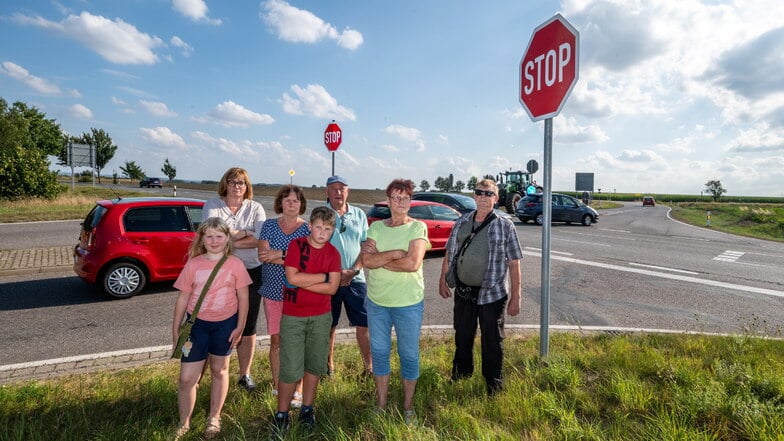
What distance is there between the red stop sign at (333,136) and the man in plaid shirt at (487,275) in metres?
5.71

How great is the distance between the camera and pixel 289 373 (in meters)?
2.59

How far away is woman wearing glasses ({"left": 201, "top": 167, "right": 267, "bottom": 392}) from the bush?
21.8 meters

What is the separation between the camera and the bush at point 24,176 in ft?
59.9

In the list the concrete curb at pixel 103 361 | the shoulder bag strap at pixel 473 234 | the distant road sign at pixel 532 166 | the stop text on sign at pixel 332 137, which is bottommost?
the concrete curb at pixel 103 361

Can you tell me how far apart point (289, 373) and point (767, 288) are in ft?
29.2

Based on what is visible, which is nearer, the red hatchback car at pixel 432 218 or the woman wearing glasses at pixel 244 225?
the woman wearing glasses at pixel 244 225

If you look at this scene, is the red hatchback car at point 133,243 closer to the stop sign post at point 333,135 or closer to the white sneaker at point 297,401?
the stop sign post at point 333,135

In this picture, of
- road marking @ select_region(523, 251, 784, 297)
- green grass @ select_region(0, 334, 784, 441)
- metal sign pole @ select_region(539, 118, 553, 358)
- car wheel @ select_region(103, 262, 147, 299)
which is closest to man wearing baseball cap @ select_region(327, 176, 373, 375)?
green grass @ select_region(0, 334, 784, 441)

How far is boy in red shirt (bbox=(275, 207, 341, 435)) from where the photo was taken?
2.57 metres

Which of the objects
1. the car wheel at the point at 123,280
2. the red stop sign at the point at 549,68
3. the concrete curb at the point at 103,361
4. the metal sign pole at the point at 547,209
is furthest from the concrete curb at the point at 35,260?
the red stop sign at the point at 549,68

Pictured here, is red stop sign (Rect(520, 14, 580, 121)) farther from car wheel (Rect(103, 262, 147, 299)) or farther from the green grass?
car wheel (Rect(103, 262, 147, 299))

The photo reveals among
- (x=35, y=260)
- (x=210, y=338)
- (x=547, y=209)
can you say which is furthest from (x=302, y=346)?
(x=35, y=260)

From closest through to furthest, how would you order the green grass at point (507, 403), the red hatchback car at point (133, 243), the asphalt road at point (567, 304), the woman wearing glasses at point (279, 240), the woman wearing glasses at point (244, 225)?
the green grass at point (507, 403)
the woman wearing glasses at point (279, 240)
the woman wearing glasses at point (244, 225)
the asphalt road at point (567, 304)
the red hatchback car at point (133, 243)

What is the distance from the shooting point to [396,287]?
8.95ft
